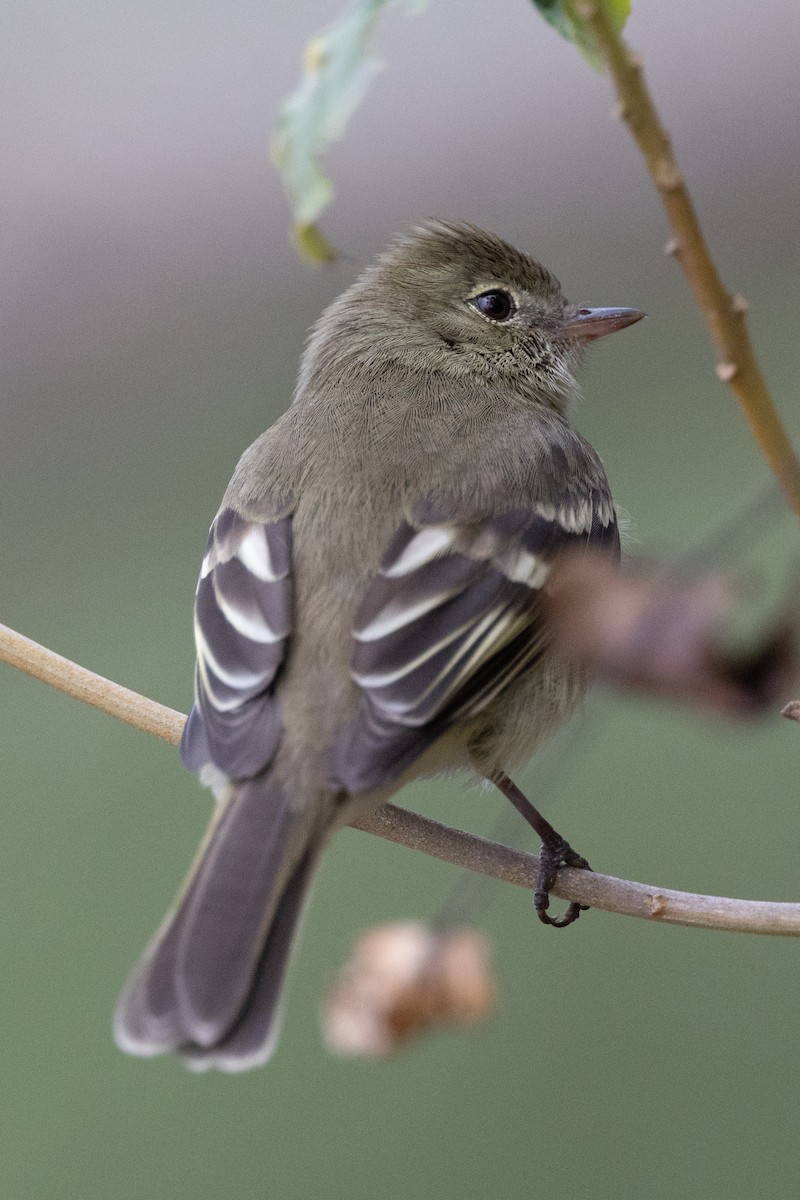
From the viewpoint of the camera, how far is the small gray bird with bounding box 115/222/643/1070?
7.66 feet

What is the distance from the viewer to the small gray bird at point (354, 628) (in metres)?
2.33

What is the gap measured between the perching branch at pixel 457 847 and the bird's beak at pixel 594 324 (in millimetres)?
1497

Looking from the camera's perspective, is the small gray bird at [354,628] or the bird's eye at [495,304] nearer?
the small gray bird at [354,628]

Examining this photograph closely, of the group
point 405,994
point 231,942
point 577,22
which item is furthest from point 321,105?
point 231,942

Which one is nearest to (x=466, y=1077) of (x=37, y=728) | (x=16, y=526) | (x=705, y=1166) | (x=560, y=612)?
(x=705, y=1166)

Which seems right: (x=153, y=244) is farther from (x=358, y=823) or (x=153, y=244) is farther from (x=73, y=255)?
(x=358, y=823)

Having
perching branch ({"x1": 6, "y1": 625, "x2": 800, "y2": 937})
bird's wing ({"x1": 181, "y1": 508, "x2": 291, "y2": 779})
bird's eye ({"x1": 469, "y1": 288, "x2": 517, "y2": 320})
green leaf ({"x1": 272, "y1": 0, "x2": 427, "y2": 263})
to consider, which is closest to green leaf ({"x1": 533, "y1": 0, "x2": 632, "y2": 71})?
green leaf ({"x1": 272, "y1": 0, "x2": 427, "y2": 263})

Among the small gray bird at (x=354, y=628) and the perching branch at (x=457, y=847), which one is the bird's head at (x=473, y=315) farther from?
the perching branch at (x=457, y=847)

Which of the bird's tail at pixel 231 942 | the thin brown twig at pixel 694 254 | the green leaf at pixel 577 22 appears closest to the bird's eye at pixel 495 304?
the bird's tail at pixel 231 942

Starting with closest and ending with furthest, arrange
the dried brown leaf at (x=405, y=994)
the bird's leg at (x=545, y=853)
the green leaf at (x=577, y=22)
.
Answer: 1. the dried brown leaf at (x=405, y=994)
2. the green leaf at (x=577, y=22)
3. the bird's leg at (x=545, y=853)

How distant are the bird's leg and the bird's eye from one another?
3.90ft

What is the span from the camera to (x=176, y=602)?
7461 millimetres

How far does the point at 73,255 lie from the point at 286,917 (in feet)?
22.5

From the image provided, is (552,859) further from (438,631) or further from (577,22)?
(577,22)
